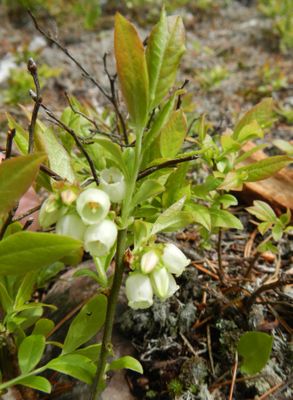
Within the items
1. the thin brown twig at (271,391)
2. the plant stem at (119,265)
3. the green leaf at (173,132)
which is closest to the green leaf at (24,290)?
the plant stem at (119,265)

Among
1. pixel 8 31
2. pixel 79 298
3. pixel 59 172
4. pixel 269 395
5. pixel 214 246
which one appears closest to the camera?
pixel 59 172

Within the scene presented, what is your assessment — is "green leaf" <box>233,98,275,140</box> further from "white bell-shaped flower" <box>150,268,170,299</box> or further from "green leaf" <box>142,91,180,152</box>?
"white bell-shaped flower" <box>150,268,170,299</box>

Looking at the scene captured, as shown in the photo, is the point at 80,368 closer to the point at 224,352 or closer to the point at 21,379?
the point at 21,379

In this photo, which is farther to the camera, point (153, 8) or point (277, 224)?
point (153, 8)

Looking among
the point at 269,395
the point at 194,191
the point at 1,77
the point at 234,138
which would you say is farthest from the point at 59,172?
the point at 1,77

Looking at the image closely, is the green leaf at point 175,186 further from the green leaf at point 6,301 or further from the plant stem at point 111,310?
the green leaf at point 6,301

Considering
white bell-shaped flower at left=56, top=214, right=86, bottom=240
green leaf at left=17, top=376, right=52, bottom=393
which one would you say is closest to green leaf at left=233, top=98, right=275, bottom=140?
white bell-shaped flower at left=56, top=214, right=86, bottom=240

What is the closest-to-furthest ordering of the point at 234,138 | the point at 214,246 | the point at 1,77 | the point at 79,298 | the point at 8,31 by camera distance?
1. the point at 234,138
2. the point at 79,298
3. the point at 214,246
4. the point at 1,77
5. the point at 8,31
